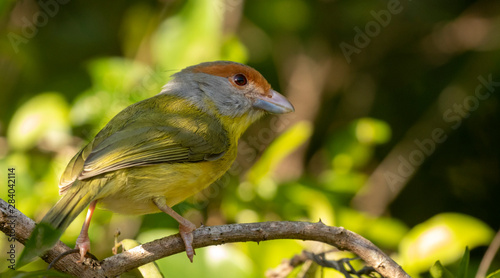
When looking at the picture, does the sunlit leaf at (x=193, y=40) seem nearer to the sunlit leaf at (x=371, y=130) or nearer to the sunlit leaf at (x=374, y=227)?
the sunlit leaf at (x=371, y=130)

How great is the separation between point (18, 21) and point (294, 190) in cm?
308

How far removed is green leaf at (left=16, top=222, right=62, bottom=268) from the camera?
1.74 meters

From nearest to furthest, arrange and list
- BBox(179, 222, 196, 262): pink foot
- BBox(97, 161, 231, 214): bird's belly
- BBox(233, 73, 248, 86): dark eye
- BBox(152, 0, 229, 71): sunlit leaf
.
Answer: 1. BBox(179, 222, 196, 262): pink foot
2. BBox(97, 161, 231, 214): bird's belly
3. BBox(233, 73, 248, 86): dark eye
4. BBox(152, 0, 229, 71): sunlit leaf

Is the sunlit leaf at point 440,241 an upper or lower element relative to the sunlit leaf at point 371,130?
lower

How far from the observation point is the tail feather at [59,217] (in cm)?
176

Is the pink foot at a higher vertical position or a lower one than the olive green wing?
lower

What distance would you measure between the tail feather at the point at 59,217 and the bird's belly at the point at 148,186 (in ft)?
0.31

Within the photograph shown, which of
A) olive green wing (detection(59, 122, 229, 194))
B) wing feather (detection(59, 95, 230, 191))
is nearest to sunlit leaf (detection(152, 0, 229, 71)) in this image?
wing feather (detection(59, 95, 230, 191))

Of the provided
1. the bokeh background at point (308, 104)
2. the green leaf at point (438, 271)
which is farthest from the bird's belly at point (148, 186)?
the green leaf at point (438, 271)

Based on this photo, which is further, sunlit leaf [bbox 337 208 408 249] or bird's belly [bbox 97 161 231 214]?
sunlit leaf [bbox 337 208 408 249]

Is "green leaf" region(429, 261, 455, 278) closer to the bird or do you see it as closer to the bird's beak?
the bird

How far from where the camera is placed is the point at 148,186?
→ 9.29 feet

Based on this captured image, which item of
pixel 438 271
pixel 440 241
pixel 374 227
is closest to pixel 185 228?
pixel 438 271

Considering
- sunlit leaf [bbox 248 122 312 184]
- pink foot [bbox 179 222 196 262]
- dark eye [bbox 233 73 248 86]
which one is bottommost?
pink foot [bbox 179 222 196 262]
